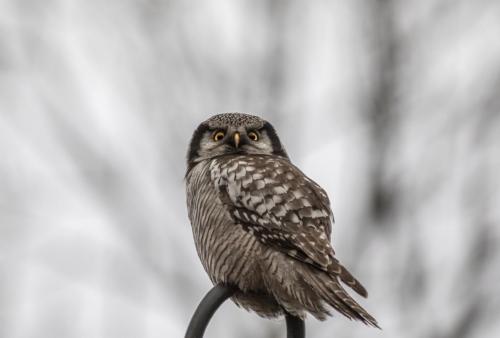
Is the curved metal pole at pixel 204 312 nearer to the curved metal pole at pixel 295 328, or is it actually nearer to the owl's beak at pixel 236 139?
the curved metal pole at pixel 295 328

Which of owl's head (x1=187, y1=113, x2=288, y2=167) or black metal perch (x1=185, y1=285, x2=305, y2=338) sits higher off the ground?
owl's head (x1=187, y1=113, x2=288, y2=167)

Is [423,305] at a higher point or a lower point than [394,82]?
lower

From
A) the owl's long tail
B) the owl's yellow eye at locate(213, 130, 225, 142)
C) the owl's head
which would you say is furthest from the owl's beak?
the owl's long tail

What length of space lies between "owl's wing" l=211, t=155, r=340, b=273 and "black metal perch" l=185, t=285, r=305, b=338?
0.94 feet

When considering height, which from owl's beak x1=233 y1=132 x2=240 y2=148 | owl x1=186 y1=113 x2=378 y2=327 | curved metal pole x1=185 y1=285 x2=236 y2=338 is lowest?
curved metal pole x1=185 y1=285 x2=236 y2=338

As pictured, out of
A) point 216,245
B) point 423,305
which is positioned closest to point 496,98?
point 423,305

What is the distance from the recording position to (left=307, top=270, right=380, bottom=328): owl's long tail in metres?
3.57

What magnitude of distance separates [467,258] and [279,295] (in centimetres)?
200

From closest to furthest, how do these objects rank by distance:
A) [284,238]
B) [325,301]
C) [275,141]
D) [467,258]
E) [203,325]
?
[203,325] < [325,301] < [284,238] < [275,141] < [467,258]

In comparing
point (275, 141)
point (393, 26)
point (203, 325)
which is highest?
point (393, 26)

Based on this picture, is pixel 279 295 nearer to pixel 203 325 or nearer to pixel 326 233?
pixel 326 233

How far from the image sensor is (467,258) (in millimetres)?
5848

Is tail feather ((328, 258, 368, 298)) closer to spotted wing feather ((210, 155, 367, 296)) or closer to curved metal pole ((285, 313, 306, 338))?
spotted wing feather ((210, 155, 367, 296))

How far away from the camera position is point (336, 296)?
12.7 ft
